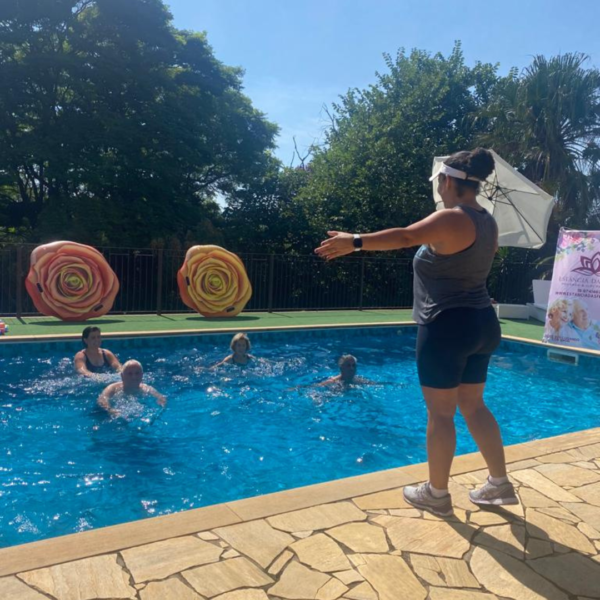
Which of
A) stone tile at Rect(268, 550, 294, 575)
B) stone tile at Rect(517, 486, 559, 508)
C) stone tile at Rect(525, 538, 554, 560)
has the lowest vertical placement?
stone tile at Rect(517, 486, 559, 508)

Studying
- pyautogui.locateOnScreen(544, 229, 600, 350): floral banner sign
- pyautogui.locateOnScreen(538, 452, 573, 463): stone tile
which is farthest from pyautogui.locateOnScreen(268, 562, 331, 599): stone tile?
pyautogui.locateOnScreen(544, 229, 600, 350): floral banner sign

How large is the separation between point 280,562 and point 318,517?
468 mm

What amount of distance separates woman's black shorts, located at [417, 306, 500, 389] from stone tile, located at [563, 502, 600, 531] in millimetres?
A: 1111

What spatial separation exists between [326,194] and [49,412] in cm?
1594

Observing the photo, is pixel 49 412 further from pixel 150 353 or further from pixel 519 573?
pixel 519 573

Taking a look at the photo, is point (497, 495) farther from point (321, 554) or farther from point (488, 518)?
point (321, 554)

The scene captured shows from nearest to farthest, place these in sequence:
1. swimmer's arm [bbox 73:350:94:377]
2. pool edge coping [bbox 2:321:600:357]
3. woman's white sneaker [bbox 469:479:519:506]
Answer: woman's white sneaker [bbox 469:479:519:506] < swimmer's arm [bbox 73:350:94:377] < pool edge coping [bbox 2:321:600:357]

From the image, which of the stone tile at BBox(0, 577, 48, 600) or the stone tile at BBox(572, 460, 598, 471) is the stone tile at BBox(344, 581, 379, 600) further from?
the stone tile at BBox(572, 460, 598, 471)

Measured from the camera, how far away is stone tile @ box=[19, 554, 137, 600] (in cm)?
212

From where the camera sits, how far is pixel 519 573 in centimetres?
239

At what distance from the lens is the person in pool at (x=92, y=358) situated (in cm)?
719

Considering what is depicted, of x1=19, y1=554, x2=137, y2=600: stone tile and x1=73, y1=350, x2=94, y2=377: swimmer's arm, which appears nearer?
x1=19, y1=554, x2=137, y2=600: stone tile

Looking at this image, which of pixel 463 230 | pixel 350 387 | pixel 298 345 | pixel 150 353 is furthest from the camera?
pixel 298 345

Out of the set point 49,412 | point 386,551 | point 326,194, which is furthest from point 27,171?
point 386,551
